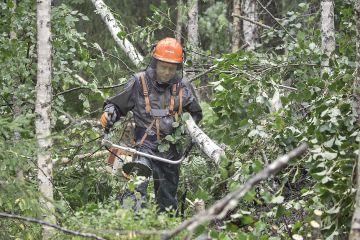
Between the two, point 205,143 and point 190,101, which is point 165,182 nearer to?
point 205,143

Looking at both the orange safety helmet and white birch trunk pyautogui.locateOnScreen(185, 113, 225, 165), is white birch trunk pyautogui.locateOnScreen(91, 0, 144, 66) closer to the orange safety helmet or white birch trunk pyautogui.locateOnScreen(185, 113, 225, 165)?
the orange safety helmet

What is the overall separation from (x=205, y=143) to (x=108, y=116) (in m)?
1.22

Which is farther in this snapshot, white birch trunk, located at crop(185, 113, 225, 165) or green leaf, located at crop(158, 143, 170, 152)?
green leaf, located at crop(158, 143, 170, 152)

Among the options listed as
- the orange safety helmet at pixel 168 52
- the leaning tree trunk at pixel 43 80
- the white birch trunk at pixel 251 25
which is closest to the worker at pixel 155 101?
the orange safety helmet at pixel 168 52

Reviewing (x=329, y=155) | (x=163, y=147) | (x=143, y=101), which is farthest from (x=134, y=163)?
(x=329, y=155)

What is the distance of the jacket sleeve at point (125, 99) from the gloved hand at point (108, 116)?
0.09 metres

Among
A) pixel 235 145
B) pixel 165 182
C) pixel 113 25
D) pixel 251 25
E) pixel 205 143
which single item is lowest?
pixel 165 182

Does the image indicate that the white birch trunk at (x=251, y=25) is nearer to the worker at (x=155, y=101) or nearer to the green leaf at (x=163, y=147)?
the worker at (x=155, y=101)

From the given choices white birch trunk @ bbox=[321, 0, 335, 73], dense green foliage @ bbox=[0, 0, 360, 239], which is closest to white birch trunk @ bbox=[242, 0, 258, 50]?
dense green foliage @ bbox=[0, 0, 360, 239]

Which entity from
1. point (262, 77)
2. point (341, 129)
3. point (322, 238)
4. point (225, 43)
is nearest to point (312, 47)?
point (262, 77)

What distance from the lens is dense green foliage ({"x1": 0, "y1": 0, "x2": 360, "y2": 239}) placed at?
243 inches

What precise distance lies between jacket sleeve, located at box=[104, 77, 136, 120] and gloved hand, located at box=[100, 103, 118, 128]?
9 cm

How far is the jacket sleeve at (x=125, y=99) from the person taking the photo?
8727 millimetres

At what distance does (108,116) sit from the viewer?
8.55m
